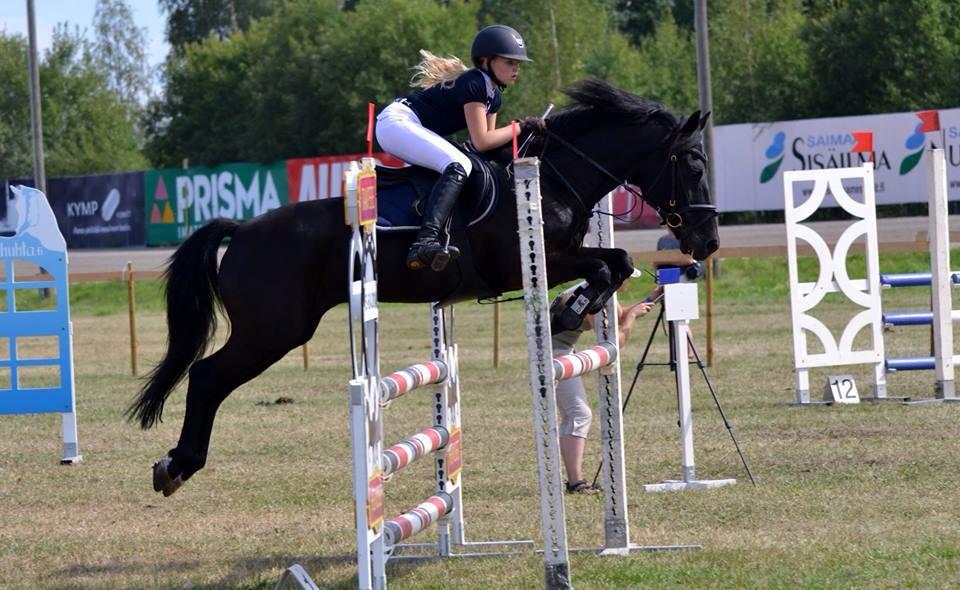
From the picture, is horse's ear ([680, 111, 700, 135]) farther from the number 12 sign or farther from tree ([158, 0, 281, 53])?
tree ([158, 0, 281, 53])

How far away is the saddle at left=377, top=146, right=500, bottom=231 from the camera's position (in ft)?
21.6

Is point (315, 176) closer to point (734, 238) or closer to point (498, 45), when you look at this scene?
point (734, 238)

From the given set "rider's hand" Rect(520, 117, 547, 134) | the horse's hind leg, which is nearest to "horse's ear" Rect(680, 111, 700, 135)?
"rider's hand" Rect(520, 117, 547, 134)

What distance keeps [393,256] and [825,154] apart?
76.3ft

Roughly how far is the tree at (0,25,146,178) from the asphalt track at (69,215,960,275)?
1729cm

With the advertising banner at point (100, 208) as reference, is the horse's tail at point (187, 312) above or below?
below

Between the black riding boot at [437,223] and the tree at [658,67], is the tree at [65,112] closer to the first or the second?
the tree at [658,67]

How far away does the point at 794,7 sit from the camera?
155 ft

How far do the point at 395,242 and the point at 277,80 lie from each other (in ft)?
142

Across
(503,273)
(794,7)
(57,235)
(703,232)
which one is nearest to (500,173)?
(503,273)

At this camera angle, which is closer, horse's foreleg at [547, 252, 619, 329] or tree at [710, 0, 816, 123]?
horse's foreleg at [547, 252, 619, 329]

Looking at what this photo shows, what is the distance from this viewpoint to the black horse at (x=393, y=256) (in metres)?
6.63

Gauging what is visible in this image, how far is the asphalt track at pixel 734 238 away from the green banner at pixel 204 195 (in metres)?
1.59

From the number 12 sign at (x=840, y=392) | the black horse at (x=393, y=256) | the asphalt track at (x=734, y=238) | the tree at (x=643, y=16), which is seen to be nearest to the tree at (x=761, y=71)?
the asphalt track at (x=734, y=238)
